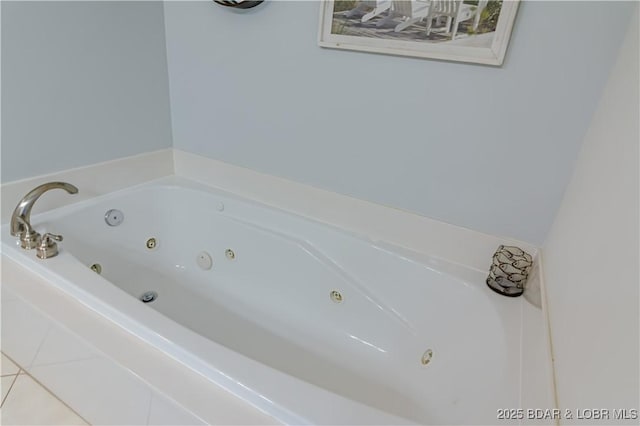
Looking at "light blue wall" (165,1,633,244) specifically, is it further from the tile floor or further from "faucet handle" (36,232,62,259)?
the tile floor

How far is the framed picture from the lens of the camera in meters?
1.09

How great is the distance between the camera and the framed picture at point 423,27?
1087 mm

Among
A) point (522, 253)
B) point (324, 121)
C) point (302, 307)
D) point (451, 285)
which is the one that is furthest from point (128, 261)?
point (522, 253)

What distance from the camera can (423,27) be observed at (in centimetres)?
117

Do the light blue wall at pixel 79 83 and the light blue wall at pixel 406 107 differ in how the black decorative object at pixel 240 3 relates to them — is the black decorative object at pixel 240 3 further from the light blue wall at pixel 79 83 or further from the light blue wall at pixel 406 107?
the light blue wall at pixel 79 83

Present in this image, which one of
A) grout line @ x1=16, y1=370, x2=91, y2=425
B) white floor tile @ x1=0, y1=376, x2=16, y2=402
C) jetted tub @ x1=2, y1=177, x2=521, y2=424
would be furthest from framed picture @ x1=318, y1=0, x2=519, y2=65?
white floor tile @ x1=0, y1=376, x2=16, y2=402

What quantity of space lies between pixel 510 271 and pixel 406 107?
639 millimetres

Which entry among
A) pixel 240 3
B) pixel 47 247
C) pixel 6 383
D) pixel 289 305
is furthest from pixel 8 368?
pixel 240 3

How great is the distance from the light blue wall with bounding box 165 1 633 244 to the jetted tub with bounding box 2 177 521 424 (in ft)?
0.80

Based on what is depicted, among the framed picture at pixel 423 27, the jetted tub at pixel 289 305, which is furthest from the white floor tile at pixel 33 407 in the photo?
the framed picture at pixel 423 27

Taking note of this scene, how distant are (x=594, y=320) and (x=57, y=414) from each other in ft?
4.75

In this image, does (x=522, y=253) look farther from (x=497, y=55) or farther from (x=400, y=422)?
(x=400, y=422)

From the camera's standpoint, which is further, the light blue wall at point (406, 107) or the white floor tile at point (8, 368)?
the white floor tile at point (8, 368)

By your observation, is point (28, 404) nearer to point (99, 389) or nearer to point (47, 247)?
point (99, 389)
